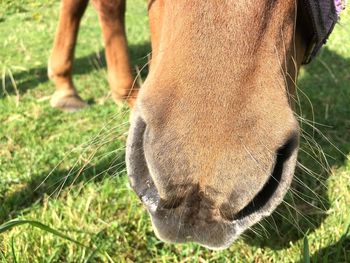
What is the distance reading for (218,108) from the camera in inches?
48.9

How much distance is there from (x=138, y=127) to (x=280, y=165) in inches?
15.5

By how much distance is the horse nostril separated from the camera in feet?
4.06

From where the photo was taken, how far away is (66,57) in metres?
3.60

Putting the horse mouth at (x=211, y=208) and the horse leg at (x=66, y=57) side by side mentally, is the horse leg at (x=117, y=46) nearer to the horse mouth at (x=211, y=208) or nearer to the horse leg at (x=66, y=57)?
the horse leg at (x=66, y=57)

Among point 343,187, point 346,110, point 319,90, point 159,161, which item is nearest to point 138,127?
point 159,161

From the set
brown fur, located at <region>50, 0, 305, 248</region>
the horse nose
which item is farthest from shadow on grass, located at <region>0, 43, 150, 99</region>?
the horse nose

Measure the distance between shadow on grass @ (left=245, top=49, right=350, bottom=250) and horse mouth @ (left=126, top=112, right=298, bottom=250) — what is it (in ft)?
0.94

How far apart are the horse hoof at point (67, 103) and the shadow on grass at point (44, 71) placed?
0.38m

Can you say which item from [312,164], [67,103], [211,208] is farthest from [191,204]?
[67,103]

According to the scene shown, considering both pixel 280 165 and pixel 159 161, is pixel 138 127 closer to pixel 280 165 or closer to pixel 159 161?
pixel 159 161

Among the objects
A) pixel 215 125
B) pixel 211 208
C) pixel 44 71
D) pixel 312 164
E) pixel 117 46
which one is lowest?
pixel 44 71

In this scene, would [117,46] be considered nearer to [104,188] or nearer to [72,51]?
[72,51]

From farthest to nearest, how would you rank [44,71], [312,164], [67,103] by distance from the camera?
1. [44,71]
2. [67,103]
3. [312,164]

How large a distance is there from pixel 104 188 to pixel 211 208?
4.00 feet
